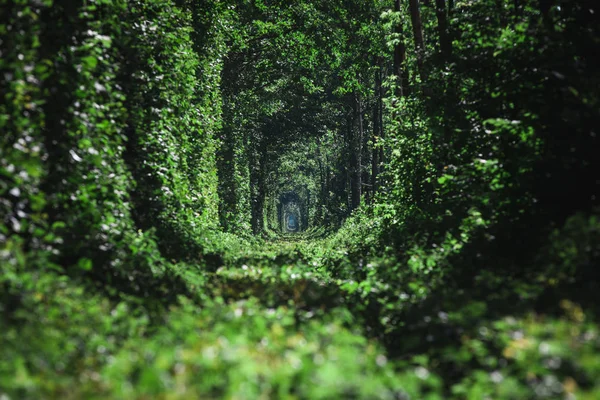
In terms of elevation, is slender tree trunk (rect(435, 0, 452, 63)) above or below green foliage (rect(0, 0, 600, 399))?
above

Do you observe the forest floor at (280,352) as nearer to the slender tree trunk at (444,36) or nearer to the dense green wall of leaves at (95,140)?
the dense green wall of leaves at (95,140)

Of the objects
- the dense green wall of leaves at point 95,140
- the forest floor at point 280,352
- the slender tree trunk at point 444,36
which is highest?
the slender tree trunk at point 444,36

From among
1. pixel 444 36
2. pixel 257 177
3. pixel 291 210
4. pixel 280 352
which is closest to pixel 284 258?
pixel 280 352

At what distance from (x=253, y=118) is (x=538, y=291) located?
93.9 feet

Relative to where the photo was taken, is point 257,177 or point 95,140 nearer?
point 95,140

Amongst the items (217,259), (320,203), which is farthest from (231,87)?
(320,203)

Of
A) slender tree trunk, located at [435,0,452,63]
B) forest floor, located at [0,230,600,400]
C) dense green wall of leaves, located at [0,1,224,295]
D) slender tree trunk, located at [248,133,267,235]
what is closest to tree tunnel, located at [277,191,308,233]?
slender tree trunk, located at [248,133,267,235]

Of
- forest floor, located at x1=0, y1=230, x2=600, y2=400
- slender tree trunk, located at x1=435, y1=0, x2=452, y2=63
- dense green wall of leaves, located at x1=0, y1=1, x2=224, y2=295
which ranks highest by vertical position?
slender tree trunk, located at x1=435, y1=0, x2=452, y2=63

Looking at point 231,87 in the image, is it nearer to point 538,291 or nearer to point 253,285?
point 253,285

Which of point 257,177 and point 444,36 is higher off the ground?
point 257,177

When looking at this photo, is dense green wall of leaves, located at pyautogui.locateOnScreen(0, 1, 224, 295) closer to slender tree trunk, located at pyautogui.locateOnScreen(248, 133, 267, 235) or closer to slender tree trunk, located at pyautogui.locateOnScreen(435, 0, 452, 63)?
slender tree trunk, located at pyautogui.locateOnScreen(435, 0, 452, 63)

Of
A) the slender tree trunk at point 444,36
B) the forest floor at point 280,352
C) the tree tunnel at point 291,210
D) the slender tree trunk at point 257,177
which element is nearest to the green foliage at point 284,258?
the forest floor at point 280,352

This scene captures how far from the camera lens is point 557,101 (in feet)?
22.1

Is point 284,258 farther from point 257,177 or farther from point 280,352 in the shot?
point 257,177
